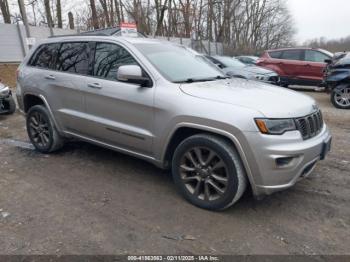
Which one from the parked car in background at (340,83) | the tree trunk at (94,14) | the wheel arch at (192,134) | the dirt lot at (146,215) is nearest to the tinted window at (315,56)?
the parked car in background at (340,83)

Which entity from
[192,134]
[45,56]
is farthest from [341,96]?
[45,56]

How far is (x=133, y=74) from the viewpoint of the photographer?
3.69 m

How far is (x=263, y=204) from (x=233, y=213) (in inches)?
15.6

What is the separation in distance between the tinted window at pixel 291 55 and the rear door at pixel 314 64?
0.25m

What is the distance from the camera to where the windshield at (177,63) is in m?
3.91

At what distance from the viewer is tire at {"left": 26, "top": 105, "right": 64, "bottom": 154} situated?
16.6ft

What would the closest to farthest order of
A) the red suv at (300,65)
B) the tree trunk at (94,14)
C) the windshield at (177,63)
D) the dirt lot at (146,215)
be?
1. the dirt lot at (146,215)
2. the windshield at (177,63)
3. the red suv at (300,65)
4. the tree trunk at (94,14)

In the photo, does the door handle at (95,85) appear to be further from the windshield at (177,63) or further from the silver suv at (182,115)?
the windshield at (177,63)

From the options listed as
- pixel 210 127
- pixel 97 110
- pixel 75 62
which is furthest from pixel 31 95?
pixel 210 127

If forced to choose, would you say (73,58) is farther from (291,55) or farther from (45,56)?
(291,55)

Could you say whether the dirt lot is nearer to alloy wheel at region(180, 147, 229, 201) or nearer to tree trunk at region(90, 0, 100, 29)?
alloy wheel at region(180, 147, 229, 201)

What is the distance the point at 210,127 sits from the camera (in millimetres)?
3266

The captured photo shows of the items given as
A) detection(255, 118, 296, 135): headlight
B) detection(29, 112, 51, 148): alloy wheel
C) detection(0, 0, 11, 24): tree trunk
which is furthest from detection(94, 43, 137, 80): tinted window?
detection(0, 0, 11, 24): tree trunk

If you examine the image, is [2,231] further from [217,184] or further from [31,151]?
[31,151]
